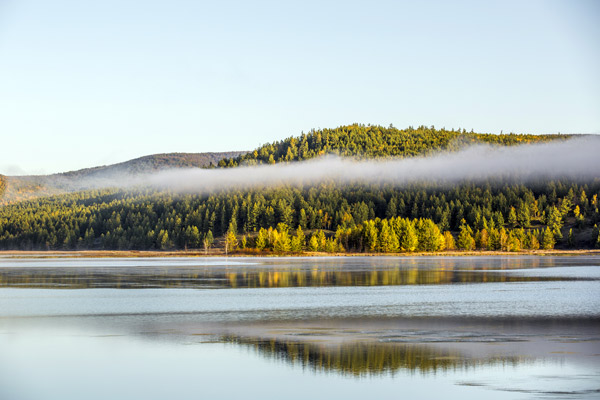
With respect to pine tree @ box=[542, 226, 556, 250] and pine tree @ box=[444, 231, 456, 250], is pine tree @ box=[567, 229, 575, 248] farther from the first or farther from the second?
pine tree @ box=[444, 231, 456, 250]

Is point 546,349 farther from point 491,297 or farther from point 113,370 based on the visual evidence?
point 491,297

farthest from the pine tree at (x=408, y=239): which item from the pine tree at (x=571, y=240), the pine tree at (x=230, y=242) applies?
the pine tree at (x=571, y=240)

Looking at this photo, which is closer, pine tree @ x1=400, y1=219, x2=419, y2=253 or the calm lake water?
the calm lake water

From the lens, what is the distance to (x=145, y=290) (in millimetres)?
51562

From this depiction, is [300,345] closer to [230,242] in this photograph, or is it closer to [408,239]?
[408,239]

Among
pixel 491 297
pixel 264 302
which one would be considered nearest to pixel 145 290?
pixel 264 302

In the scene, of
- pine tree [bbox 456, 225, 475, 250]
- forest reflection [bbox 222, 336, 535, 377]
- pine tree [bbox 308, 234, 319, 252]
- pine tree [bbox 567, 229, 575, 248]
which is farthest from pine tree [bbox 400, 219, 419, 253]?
forest reflection [bbox 222, 336, 535, 377]

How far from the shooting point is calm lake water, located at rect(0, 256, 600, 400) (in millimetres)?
19969

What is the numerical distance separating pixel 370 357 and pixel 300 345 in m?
3.69

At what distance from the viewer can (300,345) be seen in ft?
85.5

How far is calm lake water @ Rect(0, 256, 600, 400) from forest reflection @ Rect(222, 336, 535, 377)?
71mm

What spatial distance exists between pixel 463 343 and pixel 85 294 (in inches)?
1250

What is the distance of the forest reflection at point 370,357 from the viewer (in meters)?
21.8

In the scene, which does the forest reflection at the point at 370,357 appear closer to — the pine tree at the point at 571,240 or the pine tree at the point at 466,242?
the pine tree at the point at 466,242
